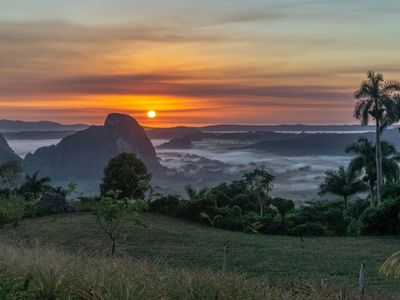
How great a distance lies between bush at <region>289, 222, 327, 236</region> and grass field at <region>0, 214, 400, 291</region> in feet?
5.10

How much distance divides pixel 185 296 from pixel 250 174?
112 ft

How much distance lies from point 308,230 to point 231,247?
7731 millimetres

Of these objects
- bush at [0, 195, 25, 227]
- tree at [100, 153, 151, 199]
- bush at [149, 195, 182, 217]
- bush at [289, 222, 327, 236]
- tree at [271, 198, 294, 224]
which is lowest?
tree at [271, 198, 294, 224]

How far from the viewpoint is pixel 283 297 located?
7.05 m

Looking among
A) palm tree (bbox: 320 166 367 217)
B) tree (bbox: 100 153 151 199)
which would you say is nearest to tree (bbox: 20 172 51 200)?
tree (bbox: 100 153 151 199)

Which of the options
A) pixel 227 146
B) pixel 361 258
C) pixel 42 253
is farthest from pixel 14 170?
pixel 227 146

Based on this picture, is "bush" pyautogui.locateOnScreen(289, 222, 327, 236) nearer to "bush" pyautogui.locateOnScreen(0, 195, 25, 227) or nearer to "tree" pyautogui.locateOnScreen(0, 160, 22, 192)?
"bush" pyautogui.locateOnScreen(0, 195, 25, 227)

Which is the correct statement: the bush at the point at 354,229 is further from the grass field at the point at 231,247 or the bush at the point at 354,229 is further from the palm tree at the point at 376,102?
the palm tree at the point at 376,102

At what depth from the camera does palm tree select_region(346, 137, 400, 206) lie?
1912 inches

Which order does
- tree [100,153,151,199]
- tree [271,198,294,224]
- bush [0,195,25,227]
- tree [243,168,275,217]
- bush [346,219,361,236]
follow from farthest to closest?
tree [243,168,275,217] → tree [271,198,294,224] → tree [100,153,151,199] → bush [346,219,361,236] → bush [0,195,25,227]

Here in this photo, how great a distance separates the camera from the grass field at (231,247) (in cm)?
1495

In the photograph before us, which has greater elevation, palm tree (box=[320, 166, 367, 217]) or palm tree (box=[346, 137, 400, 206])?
palm tree (box=[346, 137, 400, 206])

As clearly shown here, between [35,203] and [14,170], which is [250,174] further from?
[14,170]

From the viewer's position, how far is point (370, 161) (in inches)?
1914
